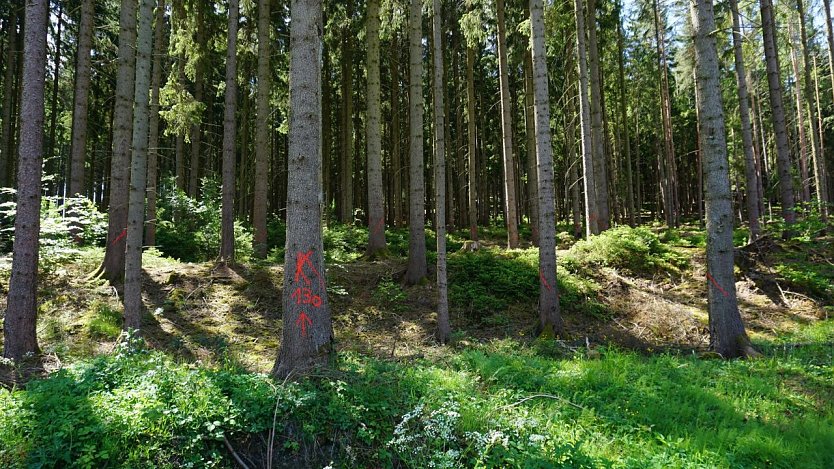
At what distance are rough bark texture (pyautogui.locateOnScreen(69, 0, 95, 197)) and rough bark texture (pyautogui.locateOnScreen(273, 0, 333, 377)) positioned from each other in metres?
8.55

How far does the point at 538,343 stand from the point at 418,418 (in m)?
4.14

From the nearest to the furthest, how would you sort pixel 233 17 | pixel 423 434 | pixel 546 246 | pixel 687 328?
pixel 423 434
pixel 546 246
pixel 687 328
pixel 233 17

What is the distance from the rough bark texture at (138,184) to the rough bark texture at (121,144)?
4.66 feet

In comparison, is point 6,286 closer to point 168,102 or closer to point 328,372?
point 168,102

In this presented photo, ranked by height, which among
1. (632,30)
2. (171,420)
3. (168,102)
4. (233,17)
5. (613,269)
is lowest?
(171,420)

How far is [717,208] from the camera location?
6832mm

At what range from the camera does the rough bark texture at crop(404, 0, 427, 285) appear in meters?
9.88

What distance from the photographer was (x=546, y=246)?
331 inches

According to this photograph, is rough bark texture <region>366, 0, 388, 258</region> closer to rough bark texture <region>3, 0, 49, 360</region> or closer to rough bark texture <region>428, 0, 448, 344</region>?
rough bark texture <region>428, 0, 448, 344</region>

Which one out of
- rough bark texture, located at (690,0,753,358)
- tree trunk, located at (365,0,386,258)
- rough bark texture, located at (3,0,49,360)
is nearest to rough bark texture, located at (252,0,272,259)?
tree trunk, located at (365,0,386,258)

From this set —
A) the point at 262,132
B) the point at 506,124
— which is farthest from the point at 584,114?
the point at 262,132

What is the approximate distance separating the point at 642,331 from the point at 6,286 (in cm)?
1287

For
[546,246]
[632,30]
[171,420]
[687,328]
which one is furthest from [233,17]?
[632,30]

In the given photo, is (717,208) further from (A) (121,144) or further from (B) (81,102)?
(B) (81,102)
